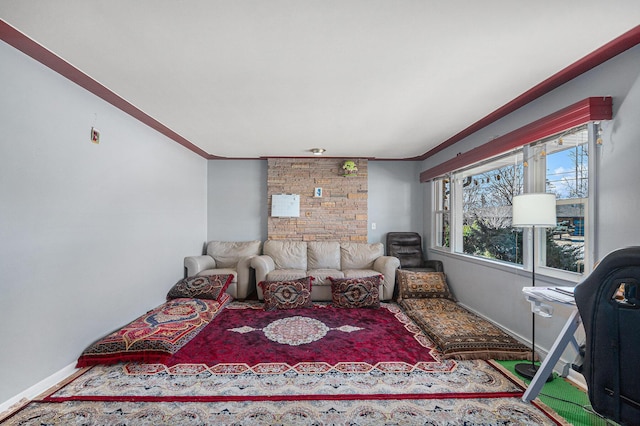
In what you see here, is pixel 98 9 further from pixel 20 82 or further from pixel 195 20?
pixel 20 82

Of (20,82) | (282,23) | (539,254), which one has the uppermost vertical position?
(282,23)

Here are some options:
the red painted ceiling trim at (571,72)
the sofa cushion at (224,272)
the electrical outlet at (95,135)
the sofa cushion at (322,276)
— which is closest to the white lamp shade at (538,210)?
the red painted ceiling trim at (571,72)

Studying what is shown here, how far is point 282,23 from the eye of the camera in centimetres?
161

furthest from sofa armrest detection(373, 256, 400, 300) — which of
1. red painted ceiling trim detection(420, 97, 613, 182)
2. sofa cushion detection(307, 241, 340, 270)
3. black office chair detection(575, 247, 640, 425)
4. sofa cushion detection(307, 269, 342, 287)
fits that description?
black office chair detection(575, 247, 640, 425)

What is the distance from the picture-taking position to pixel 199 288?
146 inches

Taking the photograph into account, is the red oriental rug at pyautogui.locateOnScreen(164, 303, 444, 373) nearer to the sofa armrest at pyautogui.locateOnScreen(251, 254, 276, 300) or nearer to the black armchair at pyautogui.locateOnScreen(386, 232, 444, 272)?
the sofa armrest at pyautogui.locateOnScreen(251, 254, 276, 300)

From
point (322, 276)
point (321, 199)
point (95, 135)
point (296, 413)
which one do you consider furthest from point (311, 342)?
point (95, 135)

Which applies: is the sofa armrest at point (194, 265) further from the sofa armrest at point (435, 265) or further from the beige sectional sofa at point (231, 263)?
the sofa armrest at point (435, 265)

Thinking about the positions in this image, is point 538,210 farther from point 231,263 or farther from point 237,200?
point 237,200

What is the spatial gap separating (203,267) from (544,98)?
464 cm

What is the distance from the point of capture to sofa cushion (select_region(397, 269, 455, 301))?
12.9 feet

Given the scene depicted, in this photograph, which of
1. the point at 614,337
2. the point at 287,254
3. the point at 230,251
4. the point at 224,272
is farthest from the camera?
the point at 230,251

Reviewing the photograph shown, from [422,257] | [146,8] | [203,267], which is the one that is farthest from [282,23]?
[422,257]

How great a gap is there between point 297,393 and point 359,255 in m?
2.82
